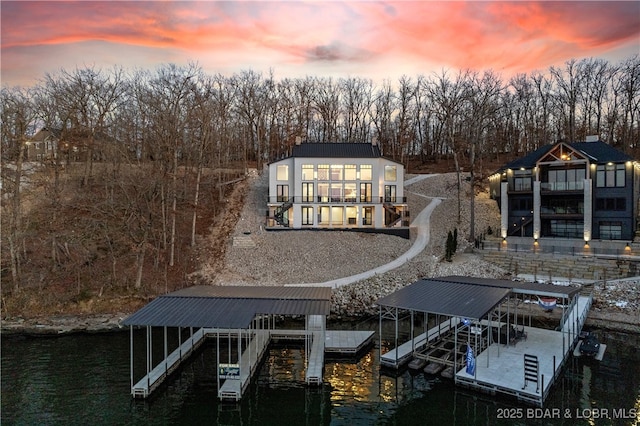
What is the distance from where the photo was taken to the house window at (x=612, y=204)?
104 ft

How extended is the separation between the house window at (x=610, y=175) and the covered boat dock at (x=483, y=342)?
50.4 ft

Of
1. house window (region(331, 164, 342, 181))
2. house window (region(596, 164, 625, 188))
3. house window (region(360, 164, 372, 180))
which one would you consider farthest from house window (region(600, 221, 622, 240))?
→ house window (region(331, 164, 342, 181))

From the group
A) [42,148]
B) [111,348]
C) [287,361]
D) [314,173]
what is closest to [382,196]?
[314,173]

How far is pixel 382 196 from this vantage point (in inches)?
1558

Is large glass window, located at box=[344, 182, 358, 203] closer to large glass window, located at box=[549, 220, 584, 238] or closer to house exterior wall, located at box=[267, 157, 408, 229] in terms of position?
house exterior wall, located at box=[267, 157, 408, 229]

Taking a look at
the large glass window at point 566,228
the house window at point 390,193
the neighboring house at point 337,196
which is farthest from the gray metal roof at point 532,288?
the house window at point 390,193

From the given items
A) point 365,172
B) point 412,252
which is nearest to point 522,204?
point 412,252

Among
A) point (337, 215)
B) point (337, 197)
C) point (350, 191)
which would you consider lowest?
point (337, 215)

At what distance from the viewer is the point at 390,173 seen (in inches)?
1623

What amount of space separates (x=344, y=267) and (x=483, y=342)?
13.7 meters

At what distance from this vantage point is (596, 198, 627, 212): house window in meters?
31.6

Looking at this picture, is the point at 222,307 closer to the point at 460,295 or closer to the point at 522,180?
the point at 460,295

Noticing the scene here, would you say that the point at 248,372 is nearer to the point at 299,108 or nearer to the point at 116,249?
the point at 116,249

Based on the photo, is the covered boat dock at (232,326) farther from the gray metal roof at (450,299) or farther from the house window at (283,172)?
the house window at (283,172)
